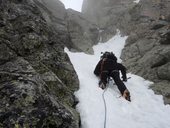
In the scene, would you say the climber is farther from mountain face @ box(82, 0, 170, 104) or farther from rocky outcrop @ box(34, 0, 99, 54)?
rocky outcrop @ box(34, 0, 99, 54)

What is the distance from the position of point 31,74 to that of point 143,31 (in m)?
16.8

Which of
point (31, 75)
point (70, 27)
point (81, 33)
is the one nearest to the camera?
point (31, 75)

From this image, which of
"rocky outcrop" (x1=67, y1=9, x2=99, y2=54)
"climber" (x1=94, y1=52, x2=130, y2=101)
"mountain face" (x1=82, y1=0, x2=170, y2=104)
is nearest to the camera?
"climber" (x1=94, y1=52, x2=130, y2=101)

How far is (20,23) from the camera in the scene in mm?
10625

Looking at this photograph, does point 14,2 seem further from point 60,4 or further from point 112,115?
point 60,4

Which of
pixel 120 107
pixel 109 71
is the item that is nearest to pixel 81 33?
pixel 109 71

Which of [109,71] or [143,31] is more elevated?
[143,31]

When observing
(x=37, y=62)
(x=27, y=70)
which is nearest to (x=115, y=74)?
(x=37, y=62)

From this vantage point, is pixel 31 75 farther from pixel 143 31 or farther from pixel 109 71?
pixel 143 31

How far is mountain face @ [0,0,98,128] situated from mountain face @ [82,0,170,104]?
5.48 m

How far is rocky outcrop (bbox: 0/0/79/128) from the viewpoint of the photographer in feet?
20.8

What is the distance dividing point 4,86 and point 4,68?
1026mm

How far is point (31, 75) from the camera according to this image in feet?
25.2

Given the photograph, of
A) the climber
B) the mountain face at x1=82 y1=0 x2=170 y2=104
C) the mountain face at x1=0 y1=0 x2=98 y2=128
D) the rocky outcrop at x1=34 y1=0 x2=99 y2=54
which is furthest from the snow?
the rocky outcrop at x1=34 y1=0 x2=99 y2=54
